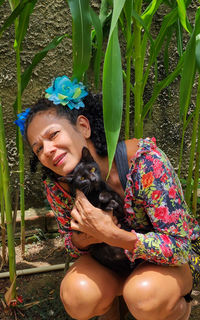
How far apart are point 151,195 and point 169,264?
0.18 meters

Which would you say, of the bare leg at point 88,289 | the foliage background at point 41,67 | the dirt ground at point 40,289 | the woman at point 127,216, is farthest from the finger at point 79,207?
the foliage background at point 41,67

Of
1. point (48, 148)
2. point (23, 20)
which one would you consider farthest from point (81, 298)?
point (23, 20)

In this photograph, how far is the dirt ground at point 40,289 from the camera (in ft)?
3.94

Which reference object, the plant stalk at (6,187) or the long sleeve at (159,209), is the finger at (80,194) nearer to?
the long sleeve at (159,209)

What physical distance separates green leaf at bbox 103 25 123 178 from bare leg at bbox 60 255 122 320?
0.47 metres

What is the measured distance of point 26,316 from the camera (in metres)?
1.19

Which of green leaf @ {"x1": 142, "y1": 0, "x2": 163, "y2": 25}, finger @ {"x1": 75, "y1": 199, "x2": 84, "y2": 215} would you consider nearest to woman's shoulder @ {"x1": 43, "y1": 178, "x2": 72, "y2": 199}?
finger @ {"x1": 75, "y1": 199, "x2": 84, "y2": 215}

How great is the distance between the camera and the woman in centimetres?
92

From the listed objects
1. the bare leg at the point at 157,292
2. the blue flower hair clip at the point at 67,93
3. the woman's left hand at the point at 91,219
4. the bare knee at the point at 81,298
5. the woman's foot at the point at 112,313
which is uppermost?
the blue flower hair clip at the point at 67,93

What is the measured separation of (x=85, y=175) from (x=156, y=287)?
1.05 ft

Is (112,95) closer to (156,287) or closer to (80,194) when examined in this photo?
(80,194)

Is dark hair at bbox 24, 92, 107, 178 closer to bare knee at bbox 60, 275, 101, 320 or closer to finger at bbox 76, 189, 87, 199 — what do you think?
finger at bbox 76, 189, 87, 199

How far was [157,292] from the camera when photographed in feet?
3.01

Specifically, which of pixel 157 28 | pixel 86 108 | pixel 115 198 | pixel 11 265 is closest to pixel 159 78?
pixel 157 28
